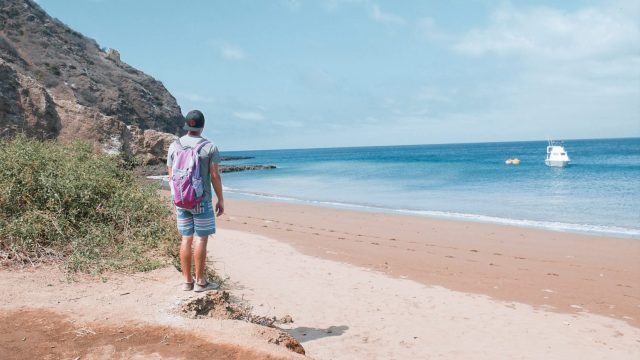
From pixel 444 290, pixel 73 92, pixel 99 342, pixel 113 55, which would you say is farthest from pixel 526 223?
pixel 113 55

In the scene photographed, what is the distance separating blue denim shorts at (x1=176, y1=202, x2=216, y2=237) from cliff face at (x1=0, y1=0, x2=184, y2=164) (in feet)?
26.0

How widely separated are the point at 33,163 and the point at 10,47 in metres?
38.7

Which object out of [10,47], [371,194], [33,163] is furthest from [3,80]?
[10,47]

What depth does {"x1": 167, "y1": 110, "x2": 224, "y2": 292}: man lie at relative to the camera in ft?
15.4

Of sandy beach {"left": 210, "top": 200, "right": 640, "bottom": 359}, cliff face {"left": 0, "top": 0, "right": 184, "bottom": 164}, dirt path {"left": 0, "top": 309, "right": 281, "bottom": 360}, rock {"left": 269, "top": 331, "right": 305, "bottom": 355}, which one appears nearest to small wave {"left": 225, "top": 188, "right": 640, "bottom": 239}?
sandy beach {"left": 210, "top": 200, "right": 640, "bottom": 359}

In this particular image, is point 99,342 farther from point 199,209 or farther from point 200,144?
point 200,144

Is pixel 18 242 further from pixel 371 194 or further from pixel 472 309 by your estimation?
pixel 371 194

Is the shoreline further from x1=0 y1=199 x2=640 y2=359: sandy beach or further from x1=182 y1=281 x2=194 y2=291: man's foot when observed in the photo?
x1=182 y1=281 x2=194 y2=291: man's foot

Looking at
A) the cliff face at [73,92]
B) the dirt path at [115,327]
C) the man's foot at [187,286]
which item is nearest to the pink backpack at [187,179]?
the man's foot at [187,286]

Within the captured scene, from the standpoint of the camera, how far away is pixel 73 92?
40.3m

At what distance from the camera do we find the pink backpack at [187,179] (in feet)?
15.1

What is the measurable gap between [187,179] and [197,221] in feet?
1.45

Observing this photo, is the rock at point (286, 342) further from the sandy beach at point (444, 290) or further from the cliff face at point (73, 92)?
the cliff face at point (73, 92)

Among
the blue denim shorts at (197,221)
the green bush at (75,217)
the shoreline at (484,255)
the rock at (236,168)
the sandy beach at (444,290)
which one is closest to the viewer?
the blue denim shorts at (197,221)
